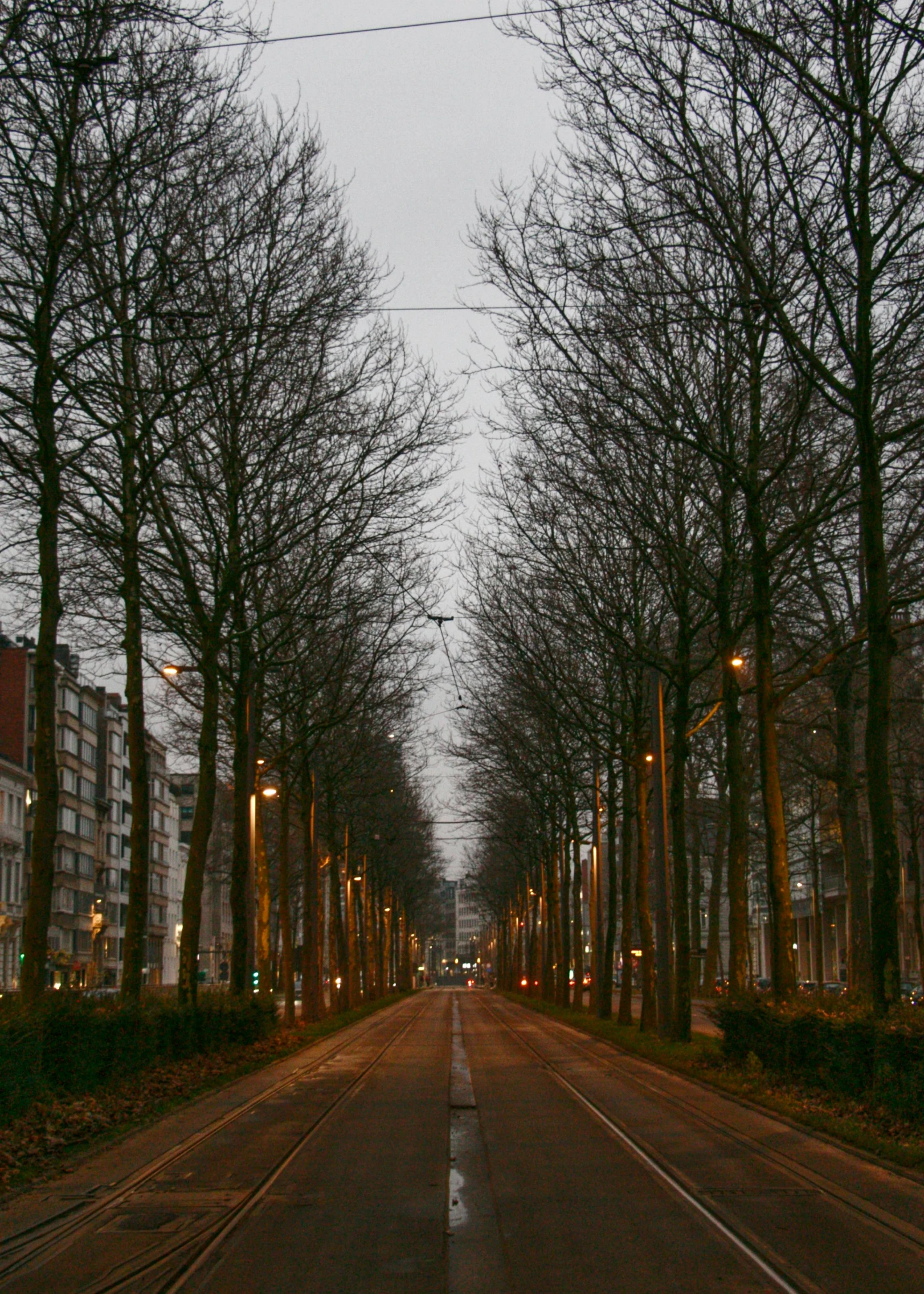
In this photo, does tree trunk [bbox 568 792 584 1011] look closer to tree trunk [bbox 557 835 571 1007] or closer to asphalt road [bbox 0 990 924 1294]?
tree trunk [bbox 557 835 571 1007]

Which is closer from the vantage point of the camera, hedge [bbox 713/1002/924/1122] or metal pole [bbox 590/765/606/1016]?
hedge [bbox 713/1002/924/1122]

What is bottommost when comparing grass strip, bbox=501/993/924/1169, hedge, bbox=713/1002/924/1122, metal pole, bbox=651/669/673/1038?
grass strip, bbox=501/993/924/1169

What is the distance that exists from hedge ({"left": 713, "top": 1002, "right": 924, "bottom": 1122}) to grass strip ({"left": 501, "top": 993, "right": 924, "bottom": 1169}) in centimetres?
13

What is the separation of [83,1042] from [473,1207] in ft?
22.5

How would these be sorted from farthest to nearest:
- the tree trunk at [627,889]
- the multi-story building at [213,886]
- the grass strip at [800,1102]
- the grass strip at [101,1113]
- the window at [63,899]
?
1. the multi-story building at [213,886]
2. the window at [63,899]
3. the tree trunk at [627,889]
4. the grass strip at [800,1102]
5. the grass strip at [101,1113]

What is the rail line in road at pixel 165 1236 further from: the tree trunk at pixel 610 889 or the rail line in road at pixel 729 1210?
the tree trunk at pixel 610 889

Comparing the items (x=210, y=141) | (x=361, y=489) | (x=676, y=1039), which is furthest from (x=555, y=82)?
(x=676, y=1039)

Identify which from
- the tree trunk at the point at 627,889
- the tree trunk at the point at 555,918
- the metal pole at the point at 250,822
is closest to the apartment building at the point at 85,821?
the tree trunk at the point at 555,918

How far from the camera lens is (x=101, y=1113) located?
49.1 feet

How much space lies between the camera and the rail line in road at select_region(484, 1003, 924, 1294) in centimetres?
816

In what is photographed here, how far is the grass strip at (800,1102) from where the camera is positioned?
12477 millimetres

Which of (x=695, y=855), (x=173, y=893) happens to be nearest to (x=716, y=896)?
(x=695, y=855)

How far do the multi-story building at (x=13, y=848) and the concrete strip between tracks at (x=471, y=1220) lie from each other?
5043cm

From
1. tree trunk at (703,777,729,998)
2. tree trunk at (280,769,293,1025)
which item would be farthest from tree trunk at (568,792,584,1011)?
tree trunk at (280,769,293,1025)
